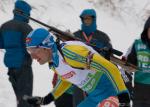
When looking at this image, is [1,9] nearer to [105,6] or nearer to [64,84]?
[105,6]

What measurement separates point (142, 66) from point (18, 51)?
2334mm

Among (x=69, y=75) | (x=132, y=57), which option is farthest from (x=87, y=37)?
(x=69, y=75)

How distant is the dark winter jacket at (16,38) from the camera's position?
7625mm

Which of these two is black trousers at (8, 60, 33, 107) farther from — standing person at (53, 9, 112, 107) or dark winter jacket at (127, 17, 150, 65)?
dark winter jacket at (127, 17, 150, 65)

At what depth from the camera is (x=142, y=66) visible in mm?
5941

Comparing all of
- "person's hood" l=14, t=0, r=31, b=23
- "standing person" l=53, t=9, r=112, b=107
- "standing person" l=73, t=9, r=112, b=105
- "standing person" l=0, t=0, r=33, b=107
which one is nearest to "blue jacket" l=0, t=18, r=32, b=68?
"standing person" l=0, t=0, r=33, b=107

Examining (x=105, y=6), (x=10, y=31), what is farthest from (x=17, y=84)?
(x=105, y=6)

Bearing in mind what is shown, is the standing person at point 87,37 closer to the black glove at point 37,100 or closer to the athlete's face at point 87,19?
the athlete's face at point 87,19

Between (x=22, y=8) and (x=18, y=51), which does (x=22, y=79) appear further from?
(x=22, y=8)

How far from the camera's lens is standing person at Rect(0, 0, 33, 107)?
25.0 feet

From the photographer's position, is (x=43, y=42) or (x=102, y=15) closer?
(x=43, y=42)

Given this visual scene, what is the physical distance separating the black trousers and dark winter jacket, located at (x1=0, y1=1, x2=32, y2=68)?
88 mm

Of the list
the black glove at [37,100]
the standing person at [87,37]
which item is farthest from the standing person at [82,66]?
the standing person at [87,37]

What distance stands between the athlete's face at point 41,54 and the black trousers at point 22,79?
288cm
